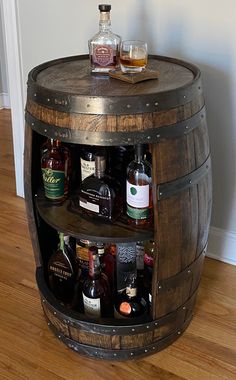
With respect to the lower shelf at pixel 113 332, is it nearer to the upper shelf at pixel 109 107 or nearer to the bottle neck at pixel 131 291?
the bottle neck at pixel 131 291

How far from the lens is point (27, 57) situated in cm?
190

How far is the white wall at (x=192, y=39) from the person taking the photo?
5.00 feet

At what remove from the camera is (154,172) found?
1136 millimetres

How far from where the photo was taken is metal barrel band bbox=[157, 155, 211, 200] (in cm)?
115

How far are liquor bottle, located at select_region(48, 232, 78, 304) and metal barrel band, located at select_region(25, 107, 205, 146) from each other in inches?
14.1

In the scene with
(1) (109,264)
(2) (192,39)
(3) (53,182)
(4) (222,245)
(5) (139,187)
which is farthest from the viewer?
(4) (222,245)

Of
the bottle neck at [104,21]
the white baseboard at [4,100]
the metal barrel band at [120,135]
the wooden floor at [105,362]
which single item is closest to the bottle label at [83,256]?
the wooden floor at [105,362]

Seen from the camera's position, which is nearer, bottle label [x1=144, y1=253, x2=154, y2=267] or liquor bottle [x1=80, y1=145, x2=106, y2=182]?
liquor bottle [x1=80, y1=145, x2=106, y2=182]

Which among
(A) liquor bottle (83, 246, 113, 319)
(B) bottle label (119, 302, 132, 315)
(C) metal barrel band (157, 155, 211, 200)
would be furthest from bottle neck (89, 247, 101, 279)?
(C) metal barrel band (157, 155, 211, 200)

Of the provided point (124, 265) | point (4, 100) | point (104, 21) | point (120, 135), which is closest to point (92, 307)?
point (124, 265)

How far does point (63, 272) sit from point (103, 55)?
615 millimetres

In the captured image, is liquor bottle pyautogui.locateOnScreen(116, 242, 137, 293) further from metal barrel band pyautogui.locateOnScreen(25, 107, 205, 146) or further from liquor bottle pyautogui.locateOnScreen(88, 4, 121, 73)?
liquor bottle pyautogui.locateOnScreen(88, 4, 121, 73)

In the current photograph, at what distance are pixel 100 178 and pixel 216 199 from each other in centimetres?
62

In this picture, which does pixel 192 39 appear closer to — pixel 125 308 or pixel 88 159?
pixel 88 159
